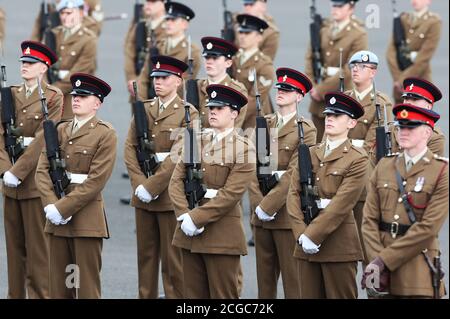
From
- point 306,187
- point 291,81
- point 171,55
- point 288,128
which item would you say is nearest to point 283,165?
point 288,128

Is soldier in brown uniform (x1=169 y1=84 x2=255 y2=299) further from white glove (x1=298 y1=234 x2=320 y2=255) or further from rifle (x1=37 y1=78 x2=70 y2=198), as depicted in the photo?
rifle (x1=37 y1=78 x2=70 y2=198)

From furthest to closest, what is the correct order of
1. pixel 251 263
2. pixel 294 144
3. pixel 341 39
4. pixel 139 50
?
pixel 139 50
pixel 341 39
pixel 251 263
pixel 294 144

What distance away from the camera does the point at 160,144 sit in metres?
10.7

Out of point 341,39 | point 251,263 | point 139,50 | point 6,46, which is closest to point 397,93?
point 341,39

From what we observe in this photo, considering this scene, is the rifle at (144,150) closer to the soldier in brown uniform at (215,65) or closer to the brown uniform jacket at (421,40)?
the soldier in brown uniform at (215,65)

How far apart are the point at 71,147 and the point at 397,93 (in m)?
6.89

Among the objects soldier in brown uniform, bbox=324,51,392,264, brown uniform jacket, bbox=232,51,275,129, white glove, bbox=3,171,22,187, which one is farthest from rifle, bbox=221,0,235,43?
white glove, bbox=3,171,22,187

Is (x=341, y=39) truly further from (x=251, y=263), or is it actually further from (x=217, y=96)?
(x=217, y=96)

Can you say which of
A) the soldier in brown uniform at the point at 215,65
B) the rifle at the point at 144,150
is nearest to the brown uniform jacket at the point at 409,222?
the rifle at the point at 144,150

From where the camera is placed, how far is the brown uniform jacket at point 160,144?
10469 mm

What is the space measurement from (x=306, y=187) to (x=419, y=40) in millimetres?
6834

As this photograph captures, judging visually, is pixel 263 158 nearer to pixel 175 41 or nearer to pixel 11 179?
pixel 11 179
